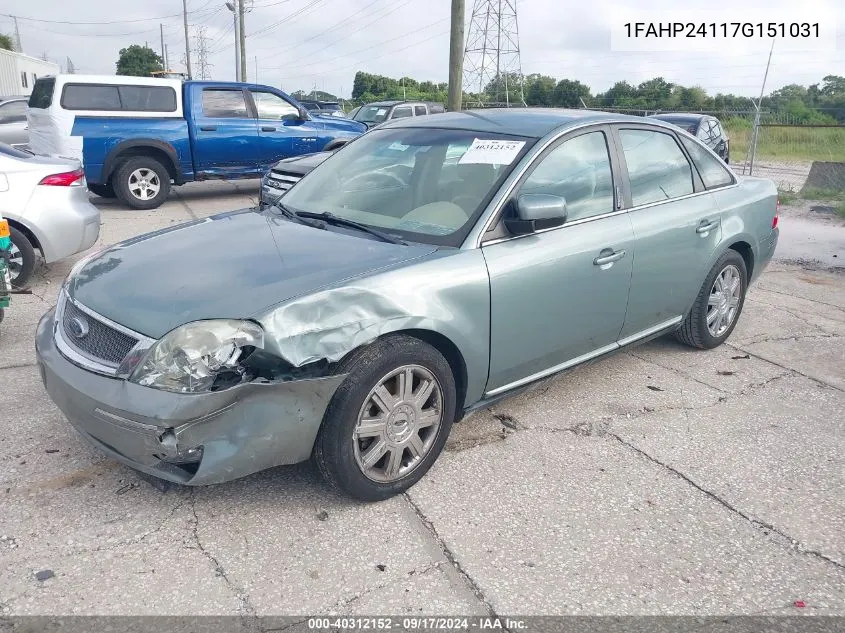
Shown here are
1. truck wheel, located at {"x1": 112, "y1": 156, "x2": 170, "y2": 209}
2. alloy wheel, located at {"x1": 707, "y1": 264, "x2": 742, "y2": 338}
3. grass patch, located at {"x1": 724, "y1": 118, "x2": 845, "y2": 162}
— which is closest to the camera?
alloy wheel, located at {"x1": 707, "y1": 264, "x2": 742, "y2": 338}

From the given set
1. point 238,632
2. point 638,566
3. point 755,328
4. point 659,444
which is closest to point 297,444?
point 238,632

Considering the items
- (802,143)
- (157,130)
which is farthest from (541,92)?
(157,130)

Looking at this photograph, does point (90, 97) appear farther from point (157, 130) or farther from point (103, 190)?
point (103, 190)

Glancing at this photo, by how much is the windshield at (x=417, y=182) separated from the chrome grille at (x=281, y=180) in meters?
4.07

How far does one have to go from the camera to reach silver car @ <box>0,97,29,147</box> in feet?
42.7

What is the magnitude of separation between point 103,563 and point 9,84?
4266 cm

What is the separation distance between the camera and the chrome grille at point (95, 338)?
2824mm

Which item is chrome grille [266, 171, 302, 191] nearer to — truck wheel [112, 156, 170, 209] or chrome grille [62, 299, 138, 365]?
truck wheel [112, 156, 170, 209]

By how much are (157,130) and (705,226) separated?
8.32 m

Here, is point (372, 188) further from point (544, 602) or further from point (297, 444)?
point (544, 602)

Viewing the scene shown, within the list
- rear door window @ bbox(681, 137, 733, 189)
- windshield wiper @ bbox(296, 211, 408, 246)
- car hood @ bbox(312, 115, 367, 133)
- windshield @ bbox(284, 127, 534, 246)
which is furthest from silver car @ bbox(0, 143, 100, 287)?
car hood @ bbox(312, 115, 367, 133)

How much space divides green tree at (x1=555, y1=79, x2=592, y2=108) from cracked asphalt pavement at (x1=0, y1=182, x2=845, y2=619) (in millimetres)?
31133

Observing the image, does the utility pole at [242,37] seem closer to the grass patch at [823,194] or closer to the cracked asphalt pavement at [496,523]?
the grass patch at [823,194]

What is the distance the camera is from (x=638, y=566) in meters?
2.76
